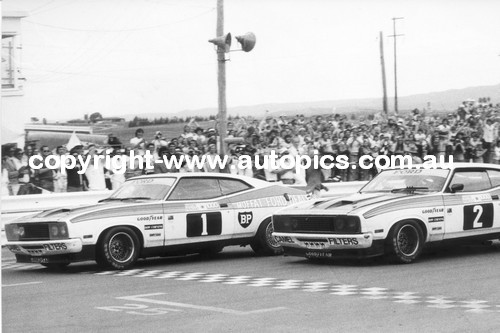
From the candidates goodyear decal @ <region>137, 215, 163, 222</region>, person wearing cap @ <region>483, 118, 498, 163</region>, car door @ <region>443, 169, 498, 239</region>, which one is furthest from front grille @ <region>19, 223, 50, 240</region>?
person wearing cap @ <region>483, 118, 498, 163</region>

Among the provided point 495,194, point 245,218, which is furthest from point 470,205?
point 245,218

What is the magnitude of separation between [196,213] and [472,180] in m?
3.75

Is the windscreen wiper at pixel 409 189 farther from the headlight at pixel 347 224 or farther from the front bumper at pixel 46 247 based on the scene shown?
the front bumper at pixel 46 247

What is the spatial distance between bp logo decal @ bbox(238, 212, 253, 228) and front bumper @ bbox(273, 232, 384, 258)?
3.34ft

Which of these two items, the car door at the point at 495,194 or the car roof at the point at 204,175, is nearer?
the car door at the point at 495,194

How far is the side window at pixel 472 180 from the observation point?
39.8 feet

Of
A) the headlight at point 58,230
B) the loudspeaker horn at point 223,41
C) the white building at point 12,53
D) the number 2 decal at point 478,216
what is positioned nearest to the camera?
the headlight at point 58,230

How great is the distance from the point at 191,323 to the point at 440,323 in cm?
192

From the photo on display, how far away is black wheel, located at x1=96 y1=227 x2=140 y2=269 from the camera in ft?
37.1

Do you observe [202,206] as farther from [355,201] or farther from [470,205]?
[470,205]

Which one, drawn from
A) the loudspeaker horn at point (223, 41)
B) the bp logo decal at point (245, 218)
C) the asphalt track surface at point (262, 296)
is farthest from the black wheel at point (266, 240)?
the loudspeaker horn at point (223, 41)

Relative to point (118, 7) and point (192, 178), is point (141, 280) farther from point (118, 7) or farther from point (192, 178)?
point (118, 7)

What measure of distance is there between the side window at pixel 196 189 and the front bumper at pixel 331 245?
4.31 ft

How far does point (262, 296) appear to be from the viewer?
872cm
